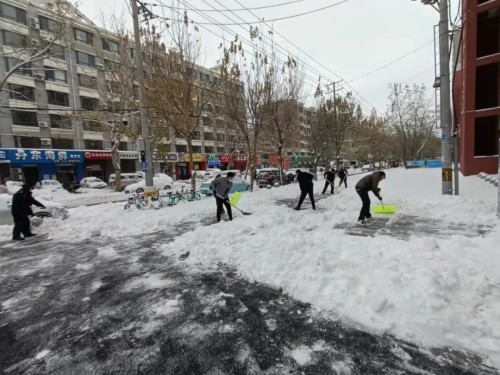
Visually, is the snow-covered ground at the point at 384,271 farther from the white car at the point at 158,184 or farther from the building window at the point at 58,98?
the building window at the point at 58,98

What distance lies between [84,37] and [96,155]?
14700 mm

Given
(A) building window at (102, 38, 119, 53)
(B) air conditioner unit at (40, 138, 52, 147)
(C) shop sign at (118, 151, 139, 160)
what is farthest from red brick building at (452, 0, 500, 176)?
(B) air conditioner unit at (40, 138, 52, 147)

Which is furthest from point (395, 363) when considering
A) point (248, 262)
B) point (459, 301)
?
point (248, 262)

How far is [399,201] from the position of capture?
10891 millimetres

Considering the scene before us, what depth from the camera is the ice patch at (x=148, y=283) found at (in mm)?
4375

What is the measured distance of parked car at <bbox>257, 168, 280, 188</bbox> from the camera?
79.4 ft

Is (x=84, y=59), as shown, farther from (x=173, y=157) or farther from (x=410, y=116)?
(x=410, y=116)

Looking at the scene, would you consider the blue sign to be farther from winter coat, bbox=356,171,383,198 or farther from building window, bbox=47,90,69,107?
winter coat, bbox=356,171,383,198

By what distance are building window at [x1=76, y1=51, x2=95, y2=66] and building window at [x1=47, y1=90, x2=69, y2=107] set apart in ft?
15.5

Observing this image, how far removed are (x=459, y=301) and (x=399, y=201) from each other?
8389mm

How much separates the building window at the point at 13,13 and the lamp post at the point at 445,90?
3752 centimetres

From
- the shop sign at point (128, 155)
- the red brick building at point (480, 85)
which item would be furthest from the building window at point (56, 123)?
the red brick building at point (480, 85)

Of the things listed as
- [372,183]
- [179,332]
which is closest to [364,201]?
[372,183]

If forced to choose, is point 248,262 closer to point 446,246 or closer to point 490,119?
point 446,246
